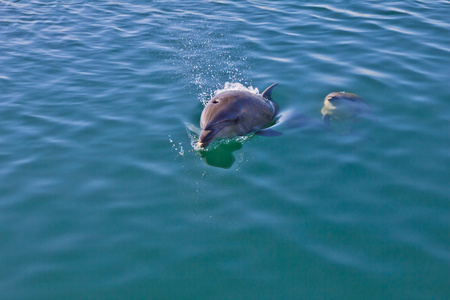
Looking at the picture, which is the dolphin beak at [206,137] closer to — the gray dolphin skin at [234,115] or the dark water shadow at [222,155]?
the gray dolphin skin at [234,115]

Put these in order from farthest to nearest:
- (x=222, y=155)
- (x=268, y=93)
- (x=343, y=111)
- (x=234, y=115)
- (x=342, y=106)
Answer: (x=268, y=93) → (x=342, y=106) → (x=343, y=111) → (x=234, y=115) → (x=222, y=155)

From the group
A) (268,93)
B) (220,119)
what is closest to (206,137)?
(220,119)

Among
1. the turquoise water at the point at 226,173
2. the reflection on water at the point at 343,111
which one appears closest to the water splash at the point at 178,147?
the turquoise water at the point at 226,173

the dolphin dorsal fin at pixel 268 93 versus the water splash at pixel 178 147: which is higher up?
the dolphin dorsal fin at pixel 268 93

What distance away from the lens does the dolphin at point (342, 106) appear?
920 cm

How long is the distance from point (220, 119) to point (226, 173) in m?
1.43

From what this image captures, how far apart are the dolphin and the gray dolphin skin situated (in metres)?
1.16

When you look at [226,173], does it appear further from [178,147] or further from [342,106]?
[342,106]

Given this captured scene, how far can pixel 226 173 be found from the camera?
7.72 metres

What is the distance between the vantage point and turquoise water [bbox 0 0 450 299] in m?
5.64

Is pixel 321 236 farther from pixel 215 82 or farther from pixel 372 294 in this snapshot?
pixel 215 82

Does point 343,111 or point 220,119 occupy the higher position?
point 343,111

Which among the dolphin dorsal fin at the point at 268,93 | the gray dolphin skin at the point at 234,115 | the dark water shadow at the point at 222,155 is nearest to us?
the dark water shadow at the point at 222,155

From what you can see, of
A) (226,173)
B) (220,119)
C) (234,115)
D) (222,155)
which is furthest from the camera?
(234,115)
